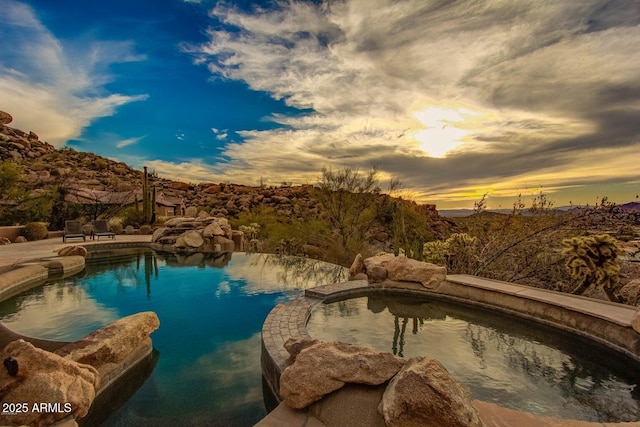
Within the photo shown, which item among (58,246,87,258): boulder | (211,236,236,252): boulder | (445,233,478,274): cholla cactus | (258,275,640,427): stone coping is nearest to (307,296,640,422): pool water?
(258,275,640,427): stone coping

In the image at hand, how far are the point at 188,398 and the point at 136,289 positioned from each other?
17.7ft

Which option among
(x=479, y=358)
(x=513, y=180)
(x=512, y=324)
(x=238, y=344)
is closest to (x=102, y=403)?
(x=238, y=344)

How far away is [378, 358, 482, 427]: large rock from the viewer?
1.95m

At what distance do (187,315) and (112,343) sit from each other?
241cm

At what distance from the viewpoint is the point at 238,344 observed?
193 inches

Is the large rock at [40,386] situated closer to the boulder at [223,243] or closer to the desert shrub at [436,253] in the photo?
the desert shrub at [436,253]

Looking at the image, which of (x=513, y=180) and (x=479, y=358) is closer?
(x=479, y=358)

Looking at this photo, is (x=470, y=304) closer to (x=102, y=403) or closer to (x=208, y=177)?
(x=102, y=403)

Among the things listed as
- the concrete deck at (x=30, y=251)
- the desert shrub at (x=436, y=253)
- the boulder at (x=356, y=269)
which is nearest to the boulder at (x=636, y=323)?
the desert shrub at (x=436, y=253)

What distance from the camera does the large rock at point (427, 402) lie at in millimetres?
1952

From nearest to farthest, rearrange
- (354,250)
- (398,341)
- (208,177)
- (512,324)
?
(398,341), (512,324), (354,250), (208,177)

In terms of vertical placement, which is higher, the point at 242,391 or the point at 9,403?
the point at 9,403

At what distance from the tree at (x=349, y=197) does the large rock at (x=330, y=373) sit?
1256 cm

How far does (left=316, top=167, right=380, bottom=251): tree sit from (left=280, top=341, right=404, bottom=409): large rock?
12560 millimetres
